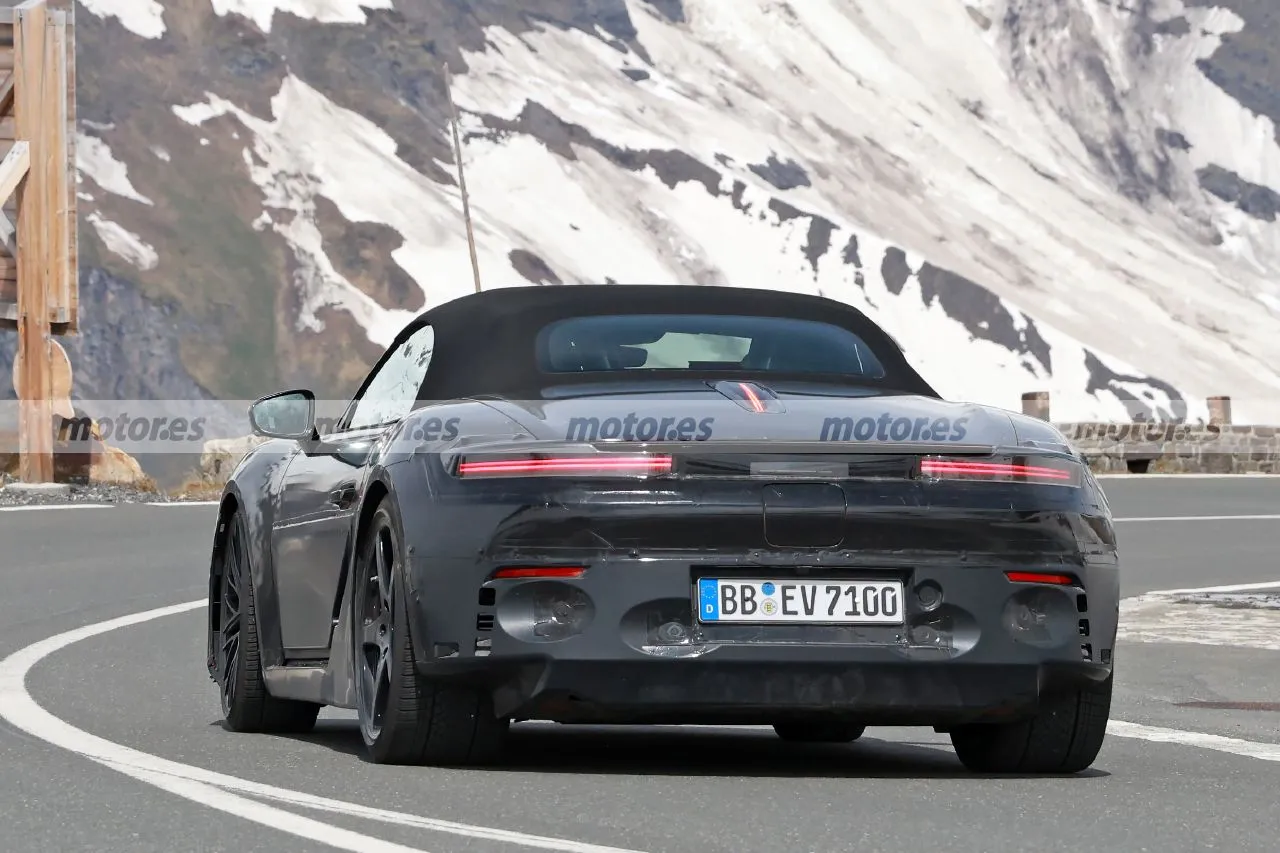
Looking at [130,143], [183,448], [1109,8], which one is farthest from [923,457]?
[1109,8]

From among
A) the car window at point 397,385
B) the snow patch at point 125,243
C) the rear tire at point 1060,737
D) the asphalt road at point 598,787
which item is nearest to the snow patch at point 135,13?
the snow patch at point 125,243

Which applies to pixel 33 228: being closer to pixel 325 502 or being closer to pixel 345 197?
pixel 325 502

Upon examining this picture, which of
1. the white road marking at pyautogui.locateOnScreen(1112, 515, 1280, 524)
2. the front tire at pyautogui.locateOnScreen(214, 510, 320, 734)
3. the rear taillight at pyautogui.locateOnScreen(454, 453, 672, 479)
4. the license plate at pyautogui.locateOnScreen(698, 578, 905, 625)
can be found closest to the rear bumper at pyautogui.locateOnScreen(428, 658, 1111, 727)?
the license plate at pyautogui.locateOnScreen(698, 578, 905, 625)

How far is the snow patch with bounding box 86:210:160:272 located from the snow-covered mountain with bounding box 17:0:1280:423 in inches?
5.2

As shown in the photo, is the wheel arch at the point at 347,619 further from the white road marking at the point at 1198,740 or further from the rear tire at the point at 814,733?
the white road marking at the point at 1198,740

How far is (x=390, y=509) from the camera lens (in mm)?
6605

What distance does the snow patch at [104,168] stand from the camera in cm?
8112

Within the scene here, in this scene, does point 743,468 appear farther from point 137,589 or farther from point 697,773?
point 137,589

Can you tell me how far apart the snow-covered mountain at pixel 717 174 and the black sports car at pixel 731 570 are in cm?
6977

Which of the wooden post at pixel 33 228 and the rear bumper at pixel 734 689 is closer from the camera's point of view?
the rear bumper at pixel 734 689

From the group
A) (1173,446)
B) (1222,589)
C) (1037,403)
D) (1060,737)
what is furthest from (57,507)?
(1173,446)

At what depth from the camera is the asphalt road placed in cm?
535

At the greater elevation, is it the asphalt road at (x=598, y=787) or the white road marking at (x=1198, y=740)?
the asphalt road at (x=598, y=787)

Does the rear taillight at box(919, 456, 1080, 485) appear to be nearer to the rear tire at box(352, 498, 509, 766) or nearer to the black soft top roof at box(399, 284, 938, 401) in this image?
the black soft top roof at box(399, 284, 938, 401)
